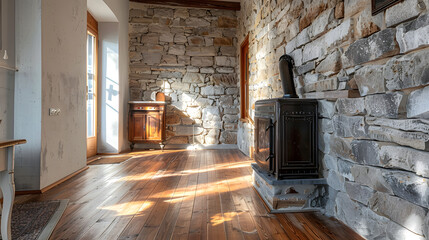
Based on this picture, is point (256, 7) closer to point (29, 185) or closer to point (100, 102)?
point (100, 102)

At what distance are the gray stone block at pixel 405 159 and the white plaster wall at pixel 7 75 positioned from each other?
10.4 ft

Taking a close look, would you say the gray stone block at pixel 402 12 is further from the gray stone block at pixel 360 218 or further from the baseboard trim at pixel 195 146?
the baseboard trim at pixel 195 146

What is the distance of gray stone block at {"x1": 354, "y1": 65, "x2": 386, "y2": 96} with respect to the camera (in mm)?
1430

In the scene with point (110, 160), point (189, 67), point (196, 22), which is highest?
point (196, 22)

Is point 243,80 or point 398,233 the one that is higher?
point 243,80

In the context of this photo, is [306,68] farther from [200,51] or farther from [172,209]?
[200,51]

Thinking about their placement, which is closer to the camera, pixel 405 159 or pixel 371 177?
pixel 405 159

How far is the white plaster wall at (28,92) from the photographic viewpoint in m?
2.49

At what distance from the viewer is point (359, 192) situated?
162 centimetres

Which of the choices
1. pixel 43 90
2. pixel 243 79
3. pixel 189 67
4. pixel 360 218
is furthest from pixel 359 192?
pixel 189 67

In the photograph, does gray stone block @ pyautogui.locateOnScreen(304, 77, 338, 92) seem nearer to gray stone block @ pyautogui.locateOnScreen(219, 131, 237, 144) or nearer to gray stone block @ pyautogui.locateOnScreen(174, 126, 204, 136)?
gray stone block @ pyautogui.locateOnScreen(219, 131, 237, 144)

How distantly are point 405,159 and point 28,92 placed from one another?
10.4ft

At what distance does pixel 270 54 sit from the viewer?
3.43 meters

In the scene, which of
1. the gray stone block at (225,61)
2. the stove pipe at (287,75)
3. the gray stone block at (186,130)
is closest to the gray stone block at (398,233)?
the stove pipe at (287,75)
